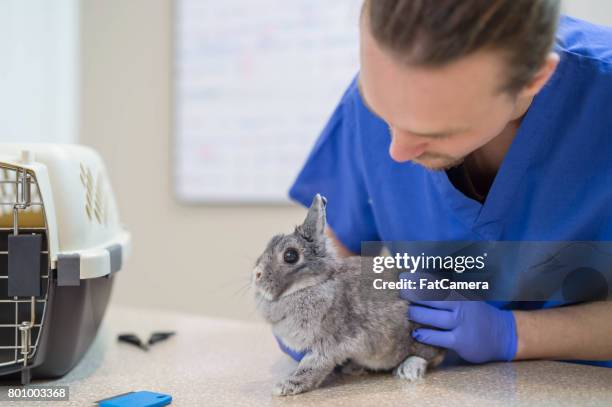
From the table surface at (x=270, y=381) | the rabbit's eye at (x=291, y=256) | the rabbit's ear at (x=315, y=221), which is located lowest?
the table surface at (x=270, y=381)

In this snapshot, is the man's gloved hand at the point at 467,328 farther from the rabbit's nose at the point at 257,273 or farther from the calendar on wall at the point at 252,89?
the calendar on wall at the point at 252,89

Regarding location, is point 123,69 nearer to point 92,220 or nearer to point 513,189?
point 92,220

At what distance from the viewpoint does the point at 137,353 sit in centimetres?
115

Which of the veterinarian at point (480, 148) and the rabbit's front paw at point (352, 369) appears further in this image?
the rabbit's front paw at point (352, 369)

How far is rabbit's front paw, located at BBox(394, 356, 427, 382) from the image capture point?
922 mm

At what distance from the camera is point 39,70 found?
2340 mm

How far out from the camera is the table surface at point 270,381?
2.76 feet

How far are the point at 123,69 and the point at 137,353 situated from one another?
162cm

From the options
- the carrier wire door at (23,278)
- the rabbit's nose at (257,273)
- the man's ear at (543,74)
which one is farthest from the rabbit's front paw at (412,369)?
the carrier wire door at (23,278)

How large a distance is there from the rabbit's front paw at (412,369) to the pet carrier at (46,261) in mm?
506

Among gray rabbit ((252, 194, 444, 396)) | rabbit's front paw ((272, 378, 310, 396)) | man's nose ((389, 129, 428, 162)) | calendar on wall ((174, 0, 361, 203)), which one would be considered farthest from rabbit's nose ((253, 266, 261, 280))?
calendar on wall ((174, 0, 361, 203))

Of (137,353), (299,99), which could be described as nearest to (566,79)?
(137,353)

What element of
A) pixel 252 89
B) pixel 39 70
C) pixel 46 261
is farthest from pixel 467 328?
pixel 39 70

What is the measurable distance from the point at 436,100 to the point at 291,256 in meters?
0.32
